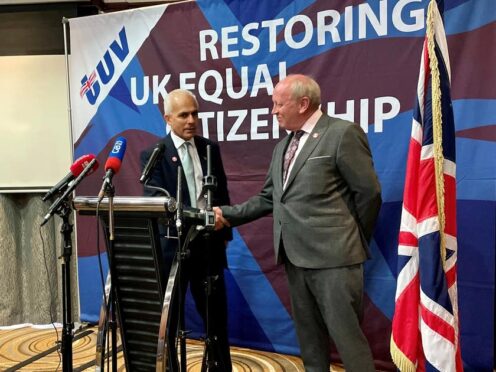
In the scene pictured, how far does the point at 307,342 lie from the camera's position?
7.55 ft

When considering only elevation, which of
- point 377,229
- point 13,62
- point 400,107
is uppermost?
point 13,62

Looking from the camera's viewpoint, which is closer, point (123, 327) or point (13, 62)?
point (123, 327)

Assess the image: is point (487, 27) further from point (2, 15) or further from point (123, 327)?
point (2, 15)

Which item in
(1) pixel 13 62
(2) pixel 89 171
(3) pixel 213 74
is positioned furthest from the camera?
(1) pixel 13 62

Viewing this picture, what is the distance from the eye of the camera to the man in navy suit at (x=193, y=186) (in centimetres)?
242

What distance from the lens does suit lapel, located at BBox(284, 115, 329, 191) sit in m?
2.16

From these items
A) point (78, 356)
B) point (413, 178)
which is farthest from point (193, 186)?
point (78, 356)

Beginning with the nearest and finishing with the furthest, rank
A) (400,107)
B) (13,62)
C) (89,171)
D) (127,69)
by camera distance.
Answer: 1. (89,171)
2. (400,107)
3. (127,69)
4. (13,62)

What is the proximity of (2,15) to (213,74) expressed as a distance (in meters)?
1.91

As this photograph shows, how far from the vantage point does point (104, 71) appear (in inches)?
143

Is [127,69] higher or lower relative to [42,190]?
higher

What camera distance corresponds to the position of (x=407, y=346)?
2.07m

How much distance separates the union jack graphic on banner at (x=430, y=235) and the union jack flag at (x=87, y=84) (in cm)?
248

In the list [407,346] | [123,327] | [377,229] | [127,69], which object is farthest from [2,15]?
[407,346]
